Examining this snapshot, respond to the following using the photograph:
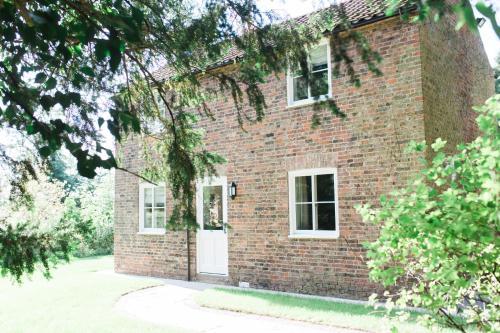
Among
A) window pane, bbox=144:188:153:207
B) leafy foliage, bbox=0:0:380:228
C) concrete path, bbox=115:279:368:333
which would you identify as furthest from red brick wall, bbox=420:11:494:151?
window pane, bbox=144:188:153:207

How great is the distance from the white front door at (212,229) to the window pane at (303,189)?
2.03m

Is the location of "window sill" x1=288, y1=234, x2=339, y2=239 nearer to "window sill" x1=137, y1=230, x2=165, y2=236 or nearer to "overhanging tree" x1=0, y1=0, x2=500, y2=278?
"window sill" x1=137, y1=230, x2=165, y2=236

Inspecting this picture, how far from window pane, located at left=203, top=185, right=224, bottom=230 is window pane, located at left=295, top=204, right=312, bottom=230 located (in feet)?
7.58

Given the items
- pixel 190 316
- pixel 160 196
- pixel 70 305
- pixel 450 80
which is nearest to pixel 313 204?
pixel 190 316

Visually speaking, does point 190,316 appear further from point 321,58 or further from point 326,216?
point 321,58

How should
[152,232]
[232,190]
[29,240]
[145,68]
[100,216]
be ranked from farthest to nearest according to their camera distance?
[100,216] < [152,232] < [232,190] < [145,68] < [29,240]

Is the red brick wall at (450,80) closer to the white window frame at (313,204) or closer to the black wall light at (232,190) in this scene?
the white window frame at (313,204)

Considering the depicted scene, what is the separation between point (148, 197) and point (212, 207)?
7.81 feet

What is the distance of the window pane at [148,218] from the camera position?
12703mm

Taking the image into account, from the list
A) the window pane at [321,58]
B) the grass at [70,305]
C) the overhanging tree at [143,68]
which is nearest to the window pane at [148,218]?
the grass at [70,305]

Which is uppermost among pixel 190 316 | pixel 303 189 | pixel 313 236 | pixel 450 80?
pixel 450 80

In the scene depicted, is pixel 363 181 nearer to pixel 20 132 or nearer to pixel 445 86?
pixel 445 86

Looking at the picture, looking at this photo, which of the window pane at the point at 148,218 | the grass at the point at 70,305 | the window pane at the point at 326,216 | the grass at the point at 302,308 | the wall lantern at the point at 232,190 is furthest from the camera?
the window pane at the point at 148,218

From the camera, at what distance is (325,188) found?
367 inches
